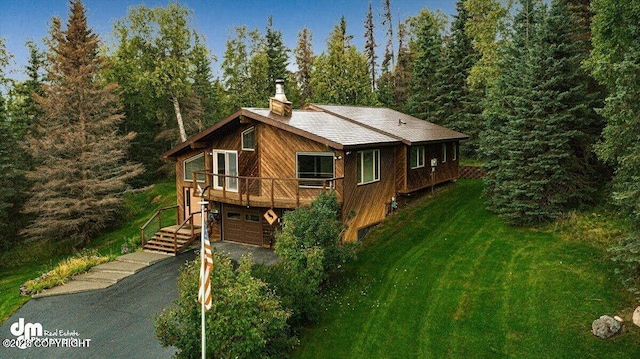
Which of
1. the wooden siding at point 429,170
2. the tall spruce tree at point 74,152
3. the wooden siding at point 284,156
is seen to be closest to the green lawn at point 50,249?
the tall spruce tree at point 74,152

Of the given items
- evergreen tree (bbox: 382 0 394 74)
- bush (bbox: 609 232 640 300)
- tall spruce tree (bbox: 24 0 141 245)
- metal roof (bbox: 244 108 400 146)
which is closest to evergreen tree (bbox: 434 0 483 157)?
evergreen tree (bbox: 382 0 394 74)

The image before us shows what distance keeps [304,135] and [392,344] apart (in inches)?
310

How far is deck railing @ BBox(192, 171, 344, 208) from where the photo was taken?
630 inches

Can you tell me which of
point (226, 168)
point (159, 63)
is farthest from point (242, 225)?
point (159, 63)

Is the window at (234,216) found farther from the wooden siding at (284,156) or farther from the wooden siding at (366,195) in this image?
the wooden siding at (366,195)

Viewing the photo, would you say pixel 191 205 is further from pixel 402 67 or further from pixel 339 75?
pixel 402 67

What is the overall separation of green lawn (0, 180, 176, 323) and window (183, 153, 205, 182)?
4929mm

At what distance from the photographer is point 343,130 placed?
1788 cm

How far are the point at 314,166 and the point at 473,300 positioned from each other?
743cm

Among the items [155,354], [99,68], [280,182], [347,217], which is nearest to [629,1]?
[347,217]

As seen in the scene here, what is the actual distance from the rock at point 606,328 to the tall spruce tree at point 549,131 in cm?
658

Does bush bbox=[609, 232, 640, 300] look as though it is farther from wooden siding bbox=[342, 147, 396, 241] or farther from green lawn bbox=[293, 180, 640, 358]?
wooden siding bbox=[342, 147, 396, 241]

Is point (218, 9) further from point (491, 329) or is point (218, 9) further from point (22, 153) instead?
point (491, 329)

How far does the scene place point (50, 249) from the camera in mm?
24219
